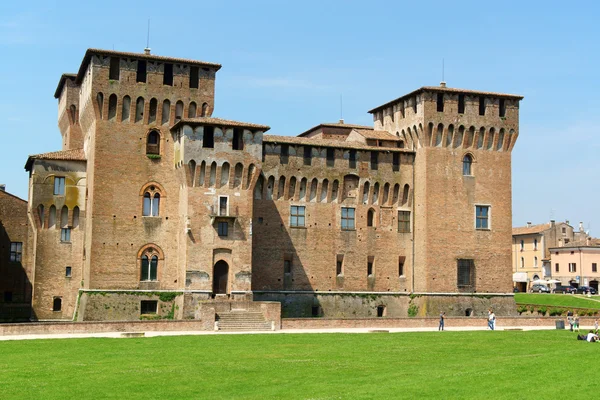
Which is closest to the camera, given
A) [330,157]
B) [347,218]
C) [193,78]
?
[193,78]

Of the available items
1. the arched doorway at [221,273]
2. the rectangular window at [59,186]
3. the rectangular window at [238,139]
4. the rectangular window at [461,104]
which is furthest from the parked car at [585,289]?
the rectangular window at [59,186]

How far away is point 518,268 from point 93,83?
58299 millimetres

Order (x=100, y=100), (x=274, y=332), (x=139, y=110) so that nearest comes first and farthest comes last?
(x=274, y=332)
(x=100, y=100)
(x=139, y=110)

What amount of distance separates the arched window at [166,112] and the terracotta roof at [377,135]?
41.5 ft

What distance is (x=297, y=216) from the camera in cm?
4859

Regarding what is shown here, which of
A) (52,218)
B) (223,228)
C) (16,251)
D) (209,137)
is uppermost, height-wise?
(209,137)

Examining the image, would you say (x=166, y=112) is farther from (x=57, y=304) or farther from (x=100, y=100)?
(x=57, y=304)

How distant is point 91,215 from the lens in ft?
146

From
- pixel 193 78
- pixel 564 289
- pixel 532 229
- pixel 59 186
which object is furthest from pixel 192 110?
pixel 532 229

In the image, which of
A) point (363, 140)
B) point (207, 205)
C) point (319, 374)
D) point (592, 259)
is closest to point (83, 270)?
point (207, 205)

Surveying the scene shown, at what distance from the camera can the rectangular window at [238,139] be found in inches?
1774

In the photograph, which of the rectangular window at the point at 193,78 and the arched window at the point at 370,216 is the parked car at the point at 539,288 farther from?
the rectangular window at the point at 193,78

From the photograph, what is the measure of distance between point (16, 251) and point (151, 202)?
11.8 meters

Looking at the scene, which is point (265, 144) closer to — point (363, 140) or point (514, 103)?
point (363, 140)
